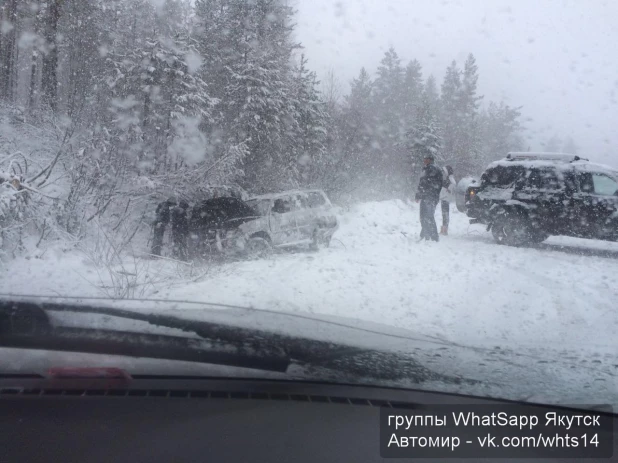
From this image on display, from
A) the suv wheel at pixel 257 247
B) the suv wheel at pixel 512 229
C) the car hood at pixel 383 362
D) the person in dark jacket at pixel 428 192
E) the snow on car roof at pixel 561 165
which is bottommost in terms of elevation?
the car hood at pixel 383 362

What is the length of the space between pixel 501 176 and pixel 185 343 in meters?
6.14

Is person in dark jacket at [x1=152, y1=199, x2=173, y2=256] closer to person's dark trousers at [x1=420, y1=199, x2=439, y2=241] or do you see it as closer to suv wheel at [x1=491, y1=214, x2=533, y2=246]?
person's dark trousers at [x1=420, y1=199, x2=439, y2=241]

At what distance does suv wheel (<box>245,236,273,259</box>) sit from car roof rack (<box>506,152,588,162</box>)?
3.84 meters

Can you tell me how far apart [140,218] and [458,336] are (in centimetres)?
487

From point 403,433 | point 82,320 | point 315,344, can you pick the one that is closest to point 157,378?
point 82,320

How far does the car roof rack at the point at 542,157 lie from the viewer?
7014 mm

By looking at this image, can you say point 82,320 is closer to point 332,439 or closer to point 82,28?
point 332,439

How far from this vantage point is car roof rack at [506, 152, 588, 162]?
23.0ft

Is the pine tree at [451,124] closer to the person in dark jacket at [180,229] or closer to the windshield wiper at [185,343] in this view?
the person in dark jacket at [180,229]

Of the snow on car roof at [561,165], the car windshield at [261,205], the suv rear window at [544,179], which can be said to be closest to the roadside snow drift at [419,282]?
the car windshield at [261,205]

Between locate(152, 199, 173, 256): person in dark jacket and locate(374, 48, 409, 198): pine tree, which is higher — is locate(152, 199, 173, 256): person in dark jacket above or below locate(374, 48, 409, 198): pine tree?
below

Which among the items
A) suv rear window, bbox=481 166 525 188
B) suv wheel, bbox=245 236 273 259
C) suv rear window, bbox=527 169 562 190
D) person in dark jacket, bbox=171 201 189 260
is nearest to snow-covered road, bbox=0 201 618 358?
suv wheel, bbox=245 236 273 259

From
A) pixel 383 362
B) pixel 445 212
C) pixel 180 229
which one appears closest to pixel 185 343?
pixel 383 362

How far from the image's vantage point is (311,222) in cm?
776
